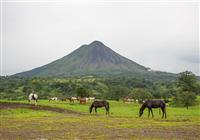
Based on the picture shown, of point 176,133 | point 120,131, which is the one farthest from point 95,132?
point 176,133

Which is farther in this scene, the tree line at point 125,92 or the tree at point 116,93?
the tree at point 116,93

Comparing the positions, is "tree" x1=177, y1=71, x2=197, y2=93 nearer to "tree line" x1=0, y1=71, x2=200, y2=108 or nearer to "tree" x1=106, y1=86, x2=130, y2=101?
"tree line" x1=0, y1=71, x2=200, y2=108

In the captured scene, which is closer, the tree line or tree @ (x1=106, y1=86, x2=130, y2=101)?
the tree line

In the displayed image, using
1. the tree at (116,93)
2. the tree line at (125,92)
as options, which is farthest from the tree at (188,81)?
the tree at (116,93)

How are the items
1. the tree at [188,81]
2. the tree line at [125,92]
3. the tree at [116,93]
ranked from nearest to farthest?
the tree line at [125,92] < the tree at [188,81] < the tree at [116,93]

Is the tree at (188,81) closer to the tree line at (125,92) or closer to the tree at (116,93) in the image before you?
the tree line at (125,92)

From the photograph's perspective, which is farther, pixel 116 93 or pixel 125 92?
pixel 125 92

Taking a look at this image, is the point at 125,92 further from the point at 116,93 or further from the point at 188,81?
the point at 188,81

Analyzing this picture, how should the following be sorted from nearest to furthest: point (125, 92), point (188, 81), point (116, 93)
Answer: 1. point (188, 81)
2. point (116, 93)
3. point (125, 92)

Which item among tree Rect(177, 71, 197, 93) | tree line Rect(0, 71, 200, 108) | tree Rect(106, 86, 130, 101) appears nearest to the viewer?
tree line Rect(0, 71, 200, 108)

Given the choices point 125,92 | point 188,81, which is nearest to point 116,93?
point 125,92

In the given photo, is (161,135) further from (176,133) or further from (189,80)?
(189,80)

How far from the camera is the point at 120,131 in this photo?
21.7 m

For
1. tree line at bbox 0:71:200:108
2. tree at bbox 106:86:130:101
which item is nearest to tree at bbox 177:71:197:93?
tree line at bbox 0:71:200:108
